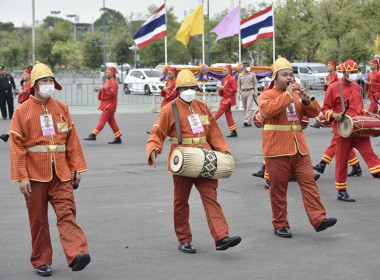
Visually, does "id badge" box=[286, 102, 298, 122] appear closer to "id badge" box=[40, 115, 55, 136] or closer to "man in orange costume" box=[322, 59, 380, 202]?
"man in orange costume" box=[322, 59, 380, 202]

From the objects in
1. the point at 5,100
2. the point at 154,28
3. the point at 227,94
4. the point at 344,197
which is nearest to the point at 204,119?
the point at 344,197

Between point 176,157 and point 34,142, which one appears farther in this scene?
point 176,157

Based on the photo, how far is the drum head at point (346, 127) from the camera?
9.41 metres

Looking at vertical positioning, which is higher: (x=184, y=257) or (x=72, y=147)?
(x=72, y=147)

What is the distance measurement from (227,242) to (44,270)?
64.1 inches

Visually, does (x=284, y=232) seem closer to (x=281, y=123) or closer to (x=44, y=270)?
(x=281, y=123)

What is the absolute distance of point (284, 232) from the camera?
773 cm

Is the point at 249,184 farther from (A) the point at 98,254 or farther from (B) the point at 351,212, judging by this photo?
(A) the point at 98,254

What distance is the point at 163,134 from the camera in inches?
283

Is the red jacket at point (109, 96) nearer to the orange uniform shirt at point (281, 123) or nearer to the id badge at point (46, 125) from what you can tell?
the orange uniform shirt at point (281, 123)

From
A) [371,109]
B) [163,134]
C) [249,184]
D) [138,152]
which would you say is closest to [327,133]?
[371,109]

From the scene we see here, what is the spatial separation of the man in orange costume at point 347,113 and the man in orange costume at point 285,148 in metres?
1.81

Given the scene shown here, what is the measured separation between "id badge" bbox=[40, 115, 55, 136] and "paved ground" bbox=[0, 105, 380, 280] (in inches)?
47.6

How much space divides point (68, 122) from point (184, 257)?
1.64 metres
